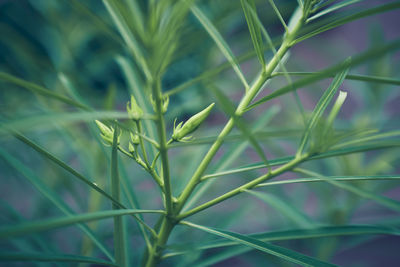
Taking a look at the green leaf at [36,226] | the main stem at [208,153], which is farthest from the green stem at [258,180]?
the green leaf at [36,226]

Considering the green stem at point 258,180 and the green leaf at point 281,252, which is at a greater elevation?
the green stem at point 258,180

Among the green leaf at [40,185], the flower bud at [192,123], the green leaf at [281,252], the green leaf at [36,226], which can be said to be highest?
the flower bud at [192,123]

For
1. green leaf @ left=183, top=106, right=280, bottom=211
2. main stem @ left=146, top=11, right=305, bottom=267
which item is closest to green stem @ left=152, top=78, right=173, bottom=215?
main stem @ left=146, top=11, right=305, bottom=267

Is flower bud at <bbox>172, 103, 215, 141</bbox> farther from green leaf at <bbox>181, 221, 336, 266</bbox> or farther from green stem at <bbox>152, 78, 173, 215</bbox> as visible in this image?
green leaf at <bbox>181, 221, 336, 266</bbox>

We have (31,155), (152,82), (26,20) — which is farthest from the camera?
(26,20)

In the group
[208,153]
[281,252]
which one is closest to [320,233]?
[281,252]

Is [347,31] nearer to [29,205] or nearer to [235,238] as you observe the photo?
[235,238]

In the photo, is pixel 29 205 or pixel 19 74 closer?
pixel 19 74

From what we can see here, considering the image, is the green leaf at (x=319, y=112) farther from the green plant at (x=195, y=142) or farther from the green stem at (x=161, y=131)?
the green stem at (x=161, y=131)

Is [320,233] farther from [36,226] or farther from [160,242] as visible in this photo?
[36,226]

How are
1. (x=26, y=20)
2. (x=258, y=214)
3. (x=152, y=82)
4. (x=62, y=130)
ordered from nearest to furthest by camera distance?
(x=152, y=82) → (x=62, y=130) → (x=26, y=20) → (x=258, y=214)

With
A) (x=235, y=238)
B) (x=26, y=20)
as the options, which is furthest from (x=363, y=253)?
(x=26, y=20)
